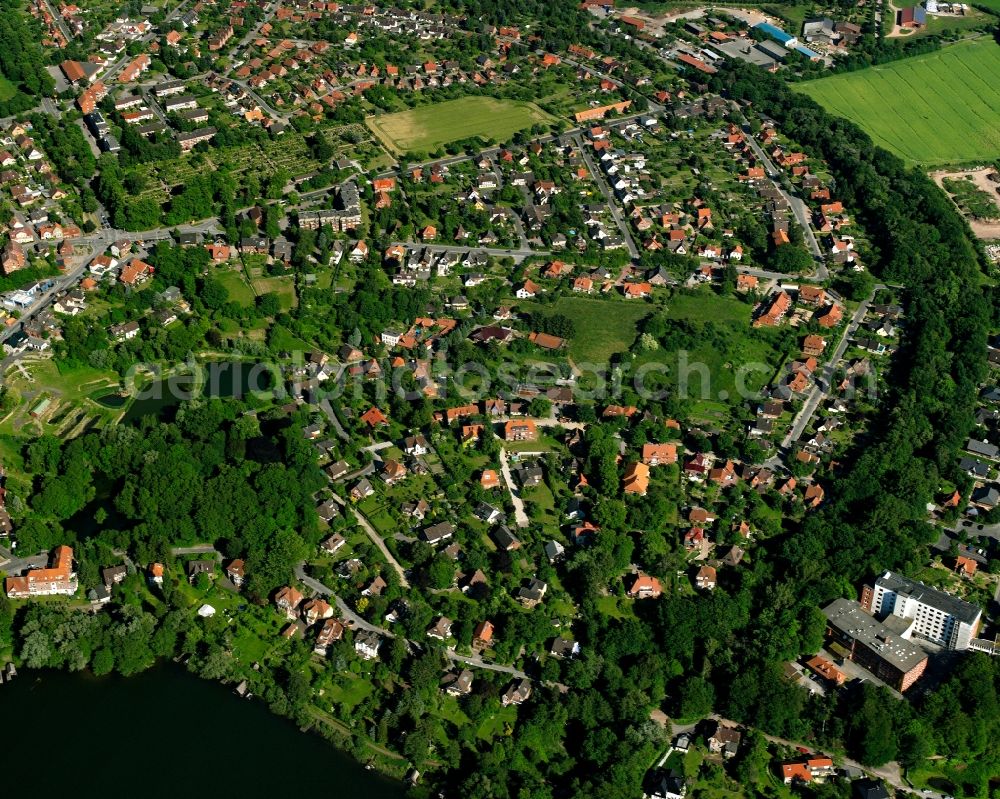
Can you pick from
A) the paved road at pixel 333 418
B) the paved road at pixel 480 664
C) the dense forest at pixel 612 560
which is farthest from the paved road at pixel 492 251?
the paved road at pixel 480 664

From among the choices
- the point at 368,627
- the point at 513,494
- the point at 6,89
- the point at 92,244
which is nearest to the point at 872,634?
the point at 513,494

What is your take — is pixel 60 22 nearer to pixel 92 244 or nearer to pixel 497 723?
pixel 92 244

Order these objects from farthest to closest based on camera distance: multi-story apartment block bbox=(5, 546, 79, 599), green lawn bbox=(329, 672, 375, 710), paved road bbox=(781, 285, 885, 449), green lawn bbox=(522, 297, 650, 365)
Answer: green lawn bbox=(522, 297, 650, 365)
paved road bbox=(781, 285, 885, 449)
multi-story apartment block bbox=(5, 546, 79, 599)
green lawn bbox=(329, 672, 375, 710)

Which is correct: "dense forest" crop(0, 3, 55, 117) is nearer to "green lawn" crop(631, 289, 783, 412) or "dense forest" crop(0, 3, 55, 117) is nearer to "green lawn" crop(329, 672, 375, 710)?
"green lawn" crop(631, 289, 783, 412)

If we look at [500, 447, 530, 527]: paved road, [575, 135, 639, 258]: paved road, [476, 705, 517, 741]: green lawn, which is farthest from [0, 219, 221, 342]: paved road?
[476, 705, 517, 741]: green lawn

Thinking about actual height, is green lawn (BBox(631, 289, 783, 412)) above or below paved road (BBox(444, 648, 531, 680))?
below

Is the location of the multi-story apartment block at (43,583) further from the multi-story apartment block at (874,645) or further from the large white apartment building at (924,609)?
the large white apartment building at (924,609)

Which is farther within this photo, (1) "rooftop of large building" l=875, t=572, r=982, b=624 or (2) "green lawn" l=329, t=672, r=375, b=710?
(1) "rooftop of large building" l=875, t=572, r=982, b=624

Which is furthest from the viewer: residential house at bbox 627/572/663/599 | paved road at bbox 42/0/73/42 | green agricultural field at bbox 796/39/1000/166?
paved road at bbox 42/0/73/42
